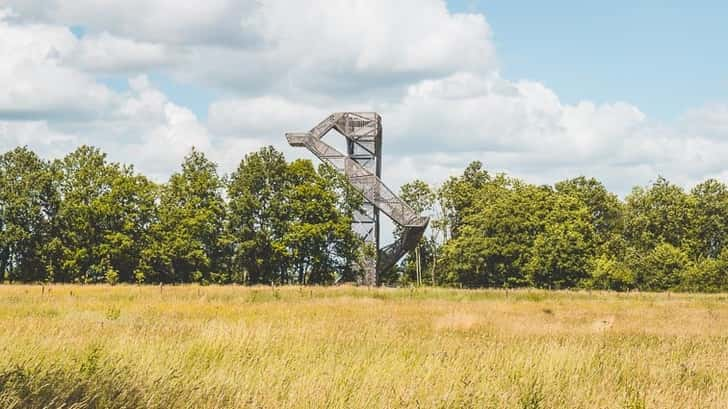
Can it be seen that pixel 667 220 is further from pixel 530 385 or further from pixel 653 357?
pixel 530 385

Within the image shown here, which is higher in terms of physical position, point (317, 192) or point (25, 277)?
point (317, 192)

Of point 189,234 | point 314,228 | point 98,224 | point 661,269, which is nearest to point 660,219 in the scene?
point 661,269

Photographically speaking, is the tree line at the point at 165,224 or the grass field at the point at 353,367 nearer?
the grass field at the point at 353,367

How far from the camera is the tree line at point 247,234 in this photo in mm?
64562

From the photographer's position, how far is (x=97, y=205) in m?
64.0

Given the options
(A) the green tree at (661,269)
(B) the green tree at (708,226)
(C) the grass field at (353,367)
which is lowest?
(C) the grass field at (353,367)

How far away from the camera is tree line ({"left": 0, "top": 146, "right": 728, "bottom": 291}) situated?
212 feet

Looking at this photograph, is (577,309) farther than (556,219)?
No

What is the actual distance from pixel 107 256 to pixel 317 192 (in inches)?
661

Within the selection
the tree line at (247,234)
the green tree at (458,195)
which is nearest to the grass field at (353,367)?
the tree line at (247,234)

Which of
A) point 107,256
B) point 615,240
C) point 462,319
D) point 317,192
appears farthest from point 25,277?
point 615,240

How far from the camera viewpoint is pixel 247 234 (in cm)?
6631

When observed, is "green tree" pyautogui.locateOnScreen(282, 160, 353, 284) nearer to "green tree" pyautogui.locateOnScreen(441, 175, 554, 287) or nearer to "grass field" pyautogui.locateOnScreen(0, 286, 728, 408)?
"green tree" pyautogui.locateOnScreen(441, 175, 554, 287)

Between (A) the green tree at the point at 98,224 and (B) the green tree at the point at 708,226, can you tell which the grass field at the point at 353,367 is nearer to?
(A) the green tree at the point at 98,224
